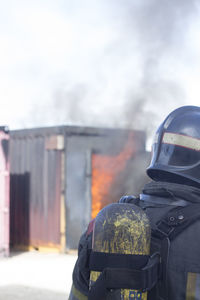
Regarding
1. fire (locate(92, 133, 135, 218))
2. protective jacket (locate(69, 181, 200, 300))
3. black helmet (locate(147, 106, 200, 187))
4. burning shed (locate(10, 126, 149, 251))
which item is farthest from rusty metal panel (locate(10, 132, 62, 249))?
protective jacket (locate(69, 181, 200, 300))

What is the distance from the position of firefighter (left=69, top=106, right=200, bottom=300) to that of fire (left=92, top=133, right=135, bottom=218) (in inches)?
317

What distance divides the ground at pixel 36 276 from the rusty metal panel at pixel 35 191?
1.94 feet

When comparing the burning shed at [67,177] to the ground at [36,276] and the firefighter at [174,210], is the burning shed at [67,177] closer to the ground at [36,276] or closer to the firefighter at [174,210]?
the ground at [36,276]

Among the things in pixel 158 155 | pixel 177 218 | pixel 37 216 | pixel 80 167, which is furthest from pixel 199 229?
pixel 37 216

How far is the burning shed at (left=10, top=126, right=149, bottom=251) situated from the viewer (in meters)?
10.2

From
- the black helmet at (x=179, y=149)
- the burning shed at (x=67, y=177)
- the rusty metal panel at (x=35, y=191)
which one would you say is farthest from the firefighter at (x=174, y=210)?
the rusty metal panel at (x=35, y=191)

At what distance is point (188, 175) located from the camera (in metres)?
2.03

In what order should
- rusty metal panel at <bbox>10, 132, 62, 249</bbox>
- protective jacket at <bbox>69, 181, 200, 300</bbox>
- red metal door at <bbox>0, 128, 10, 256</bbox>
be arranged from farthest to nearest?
1. rusty metal panel at <bbox>10, 132, 62, 249</bbox>
2. red metal door at <bbox>0, 128, 10, 256</bbox>
3. protective jacket at <bbox>69, 181, 200, 300</bbox>

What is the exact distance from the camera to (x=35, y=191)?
35.9 feet

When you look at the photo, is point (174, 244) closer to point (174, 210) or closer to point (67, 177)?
point (174, 210)

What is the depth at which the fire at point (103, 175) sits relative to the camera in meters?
10.3

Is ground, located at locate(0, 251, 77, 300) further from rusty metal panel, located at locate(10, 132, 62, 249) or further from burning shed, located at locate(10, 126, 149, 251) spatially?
burning shed, located at locate(10, 126, 149, 251)

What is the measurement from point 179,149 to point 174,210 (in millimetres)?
335

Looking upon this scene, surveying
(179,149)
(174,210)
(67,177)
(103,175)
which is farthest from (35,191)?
(174,210)
